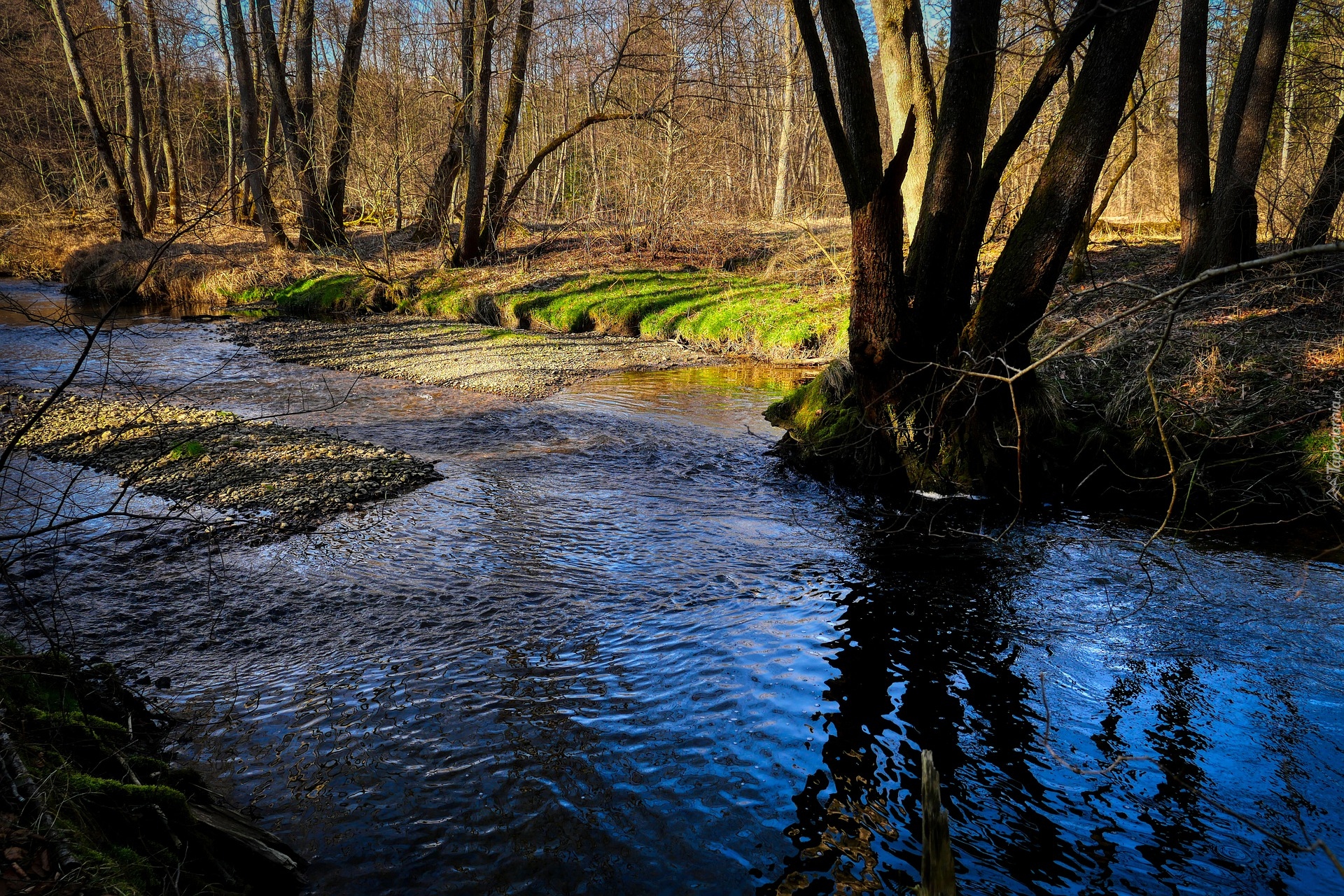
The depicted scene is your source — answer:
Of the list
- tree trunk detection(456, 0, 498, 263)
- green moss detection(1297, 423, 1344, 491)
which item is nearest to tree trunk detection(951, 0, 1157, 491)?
green moss detection(1297, 423, 1344, 491)

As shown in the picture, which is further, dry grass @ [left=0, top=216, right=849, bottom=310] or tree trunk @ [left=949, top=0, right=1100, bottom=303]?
dry grass @ [left=0, top=216, right=849, bottom=310]

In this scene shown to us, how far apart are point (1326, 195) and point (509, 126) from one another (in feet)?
51.4

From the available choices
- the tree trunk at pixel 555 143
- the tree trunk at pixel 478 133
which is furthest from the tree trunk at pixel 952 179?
the tree trunk at pixel 478 133

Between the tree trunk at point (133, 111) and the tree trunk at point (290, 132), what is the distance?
392 cm

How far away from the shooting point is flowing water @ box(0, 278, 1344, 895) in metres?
3.37

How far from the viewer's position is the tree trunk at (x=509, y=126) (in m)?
17.8

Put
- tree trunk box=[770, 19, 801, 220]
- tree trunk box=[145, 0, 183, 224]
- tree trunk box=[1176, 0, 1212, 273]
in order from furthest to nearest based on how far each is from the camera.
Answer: tree trunk box=[770, 19, 801, 220], tree trunk box=[145, 0, 183, 224], tree trunk box=[1176, 0, 1212, 273]

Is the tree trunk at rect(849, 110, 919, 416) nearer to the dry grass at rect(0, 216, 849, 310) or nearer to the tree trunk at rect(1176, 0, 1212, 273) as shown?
the tree trunk at rect(1176, 0, 1212, 273)

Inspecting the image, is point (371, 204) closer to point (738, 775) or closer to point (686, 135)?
point (686, 135)

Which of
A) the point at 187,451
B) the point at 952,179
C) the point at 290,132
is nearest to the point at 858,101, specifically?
the point at 952,179

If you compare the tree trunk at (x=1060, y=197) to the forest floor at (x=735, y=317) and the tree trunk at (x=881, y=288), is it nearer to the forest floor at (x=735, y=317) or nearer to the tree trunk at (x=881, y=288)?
the forest floor at (x=735, y=317)

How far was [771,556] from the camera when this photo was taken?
21.4 feet

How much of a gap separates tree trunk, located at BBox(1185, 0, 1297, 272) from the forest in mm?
56

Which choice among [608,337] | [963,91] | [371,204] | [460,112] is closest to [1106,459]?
[963,91]
